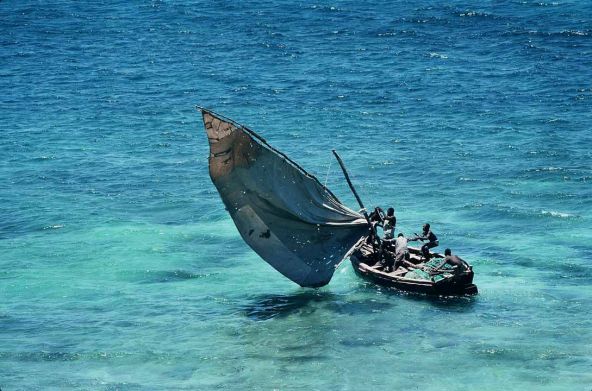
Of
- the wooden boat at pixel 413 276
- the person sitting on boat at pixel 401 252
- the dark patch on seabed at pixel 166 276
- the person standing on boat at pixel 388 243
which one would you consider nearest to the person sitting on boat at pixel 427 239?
the wooden boat at pixel 413 276

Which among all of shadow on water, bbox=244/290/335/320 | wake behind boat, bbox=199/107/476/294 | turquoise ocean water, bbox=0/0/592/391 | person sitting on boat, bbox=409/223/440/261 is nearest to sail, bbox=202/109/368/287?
wake behind boat, bbox=199/107/476/294

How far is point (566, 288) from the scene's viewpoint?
133ft

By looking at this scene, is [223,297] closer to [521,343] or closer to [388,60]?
[521,343]

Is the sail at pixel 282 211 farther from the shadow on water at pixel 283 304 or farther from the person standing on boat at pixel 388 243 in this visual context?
the person standing on boat at pixel 388 243

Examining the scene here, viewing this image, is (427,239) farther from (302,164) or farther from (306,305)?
(302,164)

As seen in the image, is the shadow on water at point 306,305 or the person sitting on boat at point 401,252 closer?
the shadow on water at point 306,305

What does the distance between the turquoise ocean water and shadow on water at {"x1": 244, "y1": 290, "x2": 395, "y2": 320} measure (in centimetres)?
12

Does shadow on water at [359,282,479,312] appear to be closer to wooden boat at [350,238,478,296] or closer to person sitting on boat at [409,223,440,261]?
wooden boat at [350,238,478,296]

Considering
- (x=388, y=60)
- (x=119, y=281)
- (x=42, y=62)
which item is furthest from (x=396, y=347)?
(x=42, y=62)

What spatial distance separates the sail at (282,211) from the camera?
38.2 m

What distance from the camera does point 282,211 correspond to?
1548 inches

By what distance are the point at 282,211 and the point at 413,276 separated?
5.33 metres

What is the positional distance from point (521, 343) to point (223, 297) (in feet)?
38.0

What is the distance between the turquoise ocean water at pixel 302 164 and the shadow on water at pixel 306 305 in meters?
0.12
